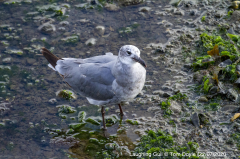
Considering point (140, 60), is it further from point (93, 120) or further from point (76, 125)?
point (76, 125)

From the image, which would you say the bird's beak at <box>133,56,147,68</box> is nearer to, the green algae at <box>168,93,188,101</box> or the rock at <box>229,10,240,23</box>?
the green algae at <box>168,93,188,101</box>

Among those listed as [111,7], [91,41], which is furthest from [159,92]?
[111,7]

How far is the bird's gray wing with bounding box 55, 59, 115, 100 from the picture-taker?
433 centimetres

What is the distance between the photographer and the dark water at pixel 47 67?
4.43 m

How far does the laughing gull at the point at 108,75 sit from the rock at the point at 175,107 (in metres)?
0.76

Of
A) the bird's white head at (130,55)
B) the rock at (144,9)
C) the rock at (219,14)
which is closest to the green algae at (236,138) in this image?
the bird's white head at (130,55)

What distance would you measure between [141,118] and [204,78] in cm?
137

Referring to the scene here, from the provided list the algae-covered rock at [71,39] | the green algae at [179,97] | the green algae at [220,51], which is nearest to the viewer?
the green algae at [179,97]

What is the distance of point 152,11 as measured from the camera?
695 centimetres

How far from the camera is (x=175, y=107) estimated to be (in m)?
4.68

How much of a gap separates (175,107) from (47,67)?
2.76 metres

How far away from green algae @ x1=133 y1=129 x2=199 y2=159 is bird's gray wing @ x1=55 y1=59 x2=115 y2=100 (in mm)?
875

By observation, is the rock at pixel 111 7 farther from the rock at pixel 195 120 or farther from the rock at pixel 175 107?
the rock at pixel 195 120

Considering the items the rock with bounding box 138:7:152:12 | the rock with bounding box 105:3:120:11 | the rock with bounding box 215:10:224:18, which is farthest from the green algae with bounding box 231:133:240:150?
the rock with bounding box 105:3:120:11
